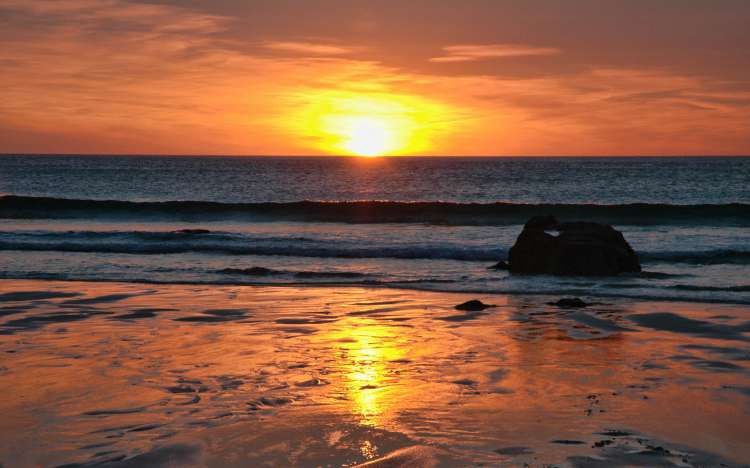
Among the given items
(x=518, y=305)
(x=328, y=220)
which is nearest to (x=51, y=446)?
(x=518, y=305)

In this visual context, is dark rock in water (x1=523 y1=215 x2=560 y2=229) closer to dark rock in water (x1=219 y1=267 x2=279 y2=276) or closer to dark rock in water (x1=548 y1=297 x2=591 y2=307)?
dark rock in water (x1=548 y1=297 x2=591 y2=307)

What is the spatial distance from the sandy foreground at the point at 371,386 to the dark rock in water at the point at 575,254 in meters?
4.47

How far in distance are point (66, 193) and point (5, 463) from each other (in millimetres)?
61663

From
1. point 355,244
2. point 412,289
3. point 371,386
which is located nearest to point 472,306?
point 412,289

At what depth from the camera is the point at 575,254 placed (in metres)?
17.3

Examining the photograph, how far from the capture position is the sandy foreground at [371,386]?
568cm

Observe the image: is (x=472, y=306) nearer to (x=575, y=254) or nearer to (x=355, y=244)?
(x=575, y=254)

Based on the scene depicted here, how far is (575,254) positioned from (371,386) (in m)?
10.9

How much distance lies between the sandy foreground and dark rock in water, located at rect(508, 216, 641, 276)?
447 centimetres

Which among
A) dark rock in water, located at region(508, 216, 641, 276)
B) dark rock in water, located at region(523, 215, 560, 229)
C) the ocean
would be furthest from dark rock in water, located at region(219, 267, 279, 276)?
dark rock in water, located at region(523, 215, 560, 229)

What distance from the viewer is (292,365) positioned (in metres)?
8.36

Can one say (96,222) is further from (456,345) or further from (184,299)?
(456,345)

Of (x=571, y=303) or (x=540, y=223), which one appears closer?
(x=571, y=303)

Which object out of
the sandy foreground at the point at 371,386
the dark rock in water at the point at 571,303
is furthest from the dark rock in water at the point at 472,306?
the dark rock in water at the point at 571,303
